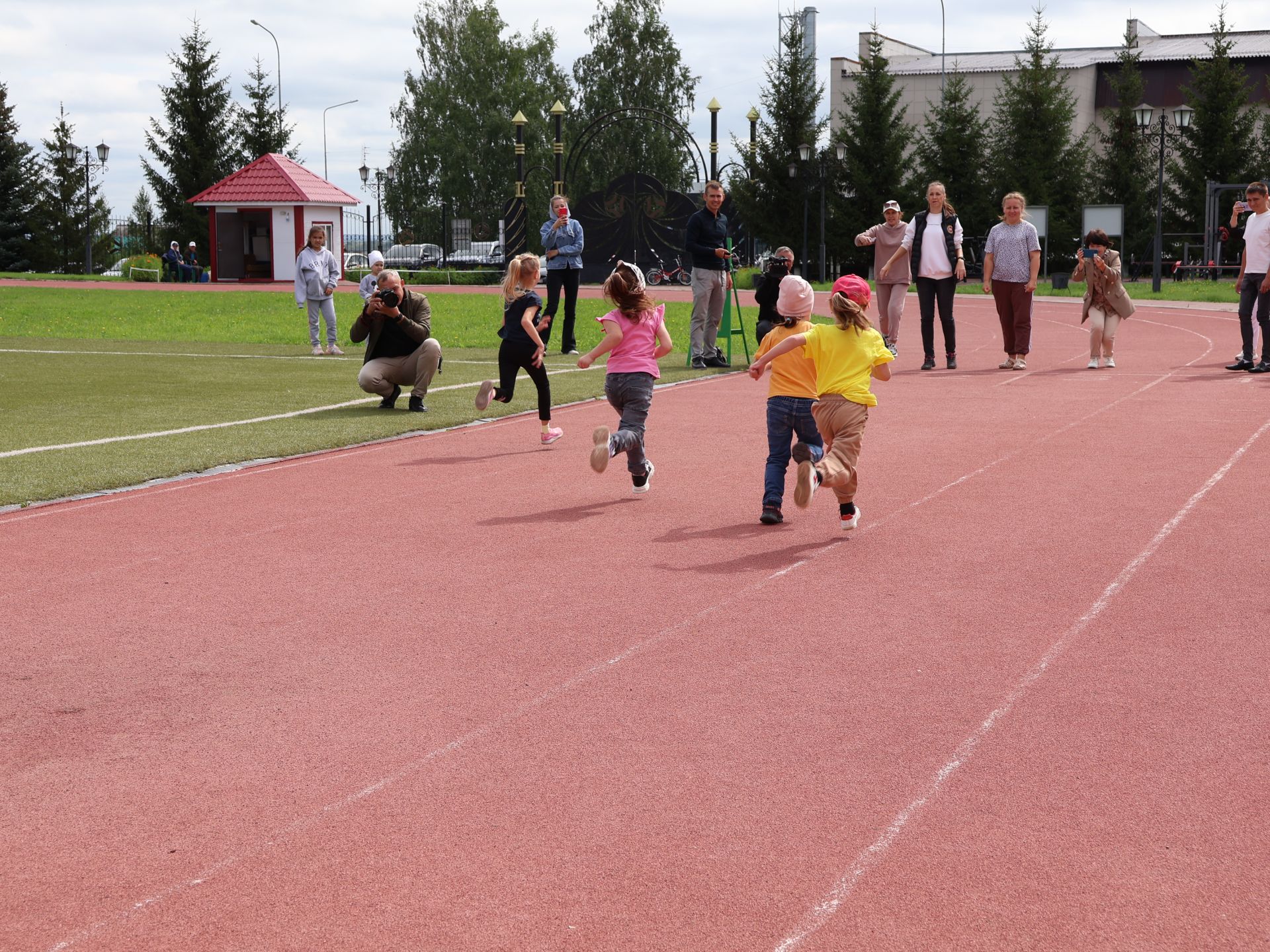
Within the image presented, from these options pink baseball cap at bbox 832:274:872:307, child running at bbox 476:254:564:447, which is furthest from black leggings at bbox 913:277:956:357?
pink baseball cap at bbox 832:274:872:307

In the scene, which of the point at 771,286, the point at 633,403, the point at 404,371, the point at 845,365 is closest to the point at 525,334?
the point at 633,403

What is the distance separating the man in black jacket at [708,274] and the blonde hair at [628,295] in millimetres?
7165

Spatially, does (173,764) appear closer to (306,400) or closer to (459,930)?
(459,930)

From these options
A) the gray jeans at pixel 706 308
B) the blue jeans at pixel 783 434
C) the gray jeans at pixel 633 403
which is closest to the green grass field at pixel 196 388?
the gray jeans at pixel 706 308

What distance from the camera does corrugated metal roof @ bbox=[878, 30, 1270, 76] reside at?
65250 mm

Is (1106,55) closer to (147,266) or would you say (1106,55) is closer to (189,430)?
(147,266)

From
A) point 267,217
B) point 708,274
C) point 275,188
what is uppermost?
point 275,188

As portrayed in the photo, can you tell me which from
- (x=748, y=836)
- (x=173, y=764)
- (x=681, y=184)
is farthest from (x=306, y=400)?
(x=681, y=184)

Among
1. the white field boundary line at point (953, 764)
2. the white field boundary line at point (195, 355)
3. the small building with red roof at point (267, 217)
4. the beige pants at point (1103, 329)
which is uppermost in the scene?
the small building with red roof at point (267, 217)

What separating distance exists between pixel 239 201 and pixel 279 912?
50.6 metres

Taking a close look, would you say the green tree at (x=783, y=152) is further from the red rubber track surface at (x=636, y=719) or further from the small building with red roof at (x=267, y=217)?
the red rubber track surface at (x=636, y=719)

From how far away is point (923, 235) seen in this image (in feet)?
55.2

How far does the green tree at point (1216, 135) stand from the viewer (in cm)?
5078

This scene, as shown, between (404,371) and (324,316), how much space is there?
7.15 metres
